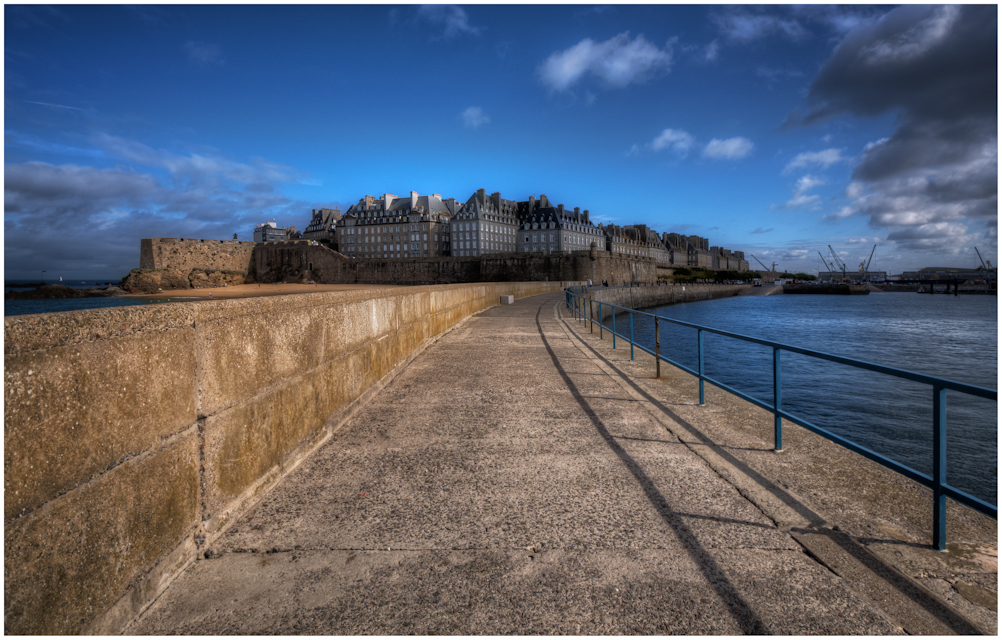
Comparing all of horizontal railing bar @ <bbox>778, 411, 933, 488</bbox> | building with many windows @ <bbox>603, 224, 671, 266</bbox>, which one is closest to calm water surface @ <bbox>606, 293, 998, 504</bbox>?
horizontal railing bar @ <bbox>778, 411, 933, 488</bbox>

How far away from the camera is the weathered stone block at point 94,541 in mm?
1630

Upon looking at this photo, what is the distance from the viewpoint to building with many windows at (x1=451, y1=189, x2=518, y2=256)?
90.2 m

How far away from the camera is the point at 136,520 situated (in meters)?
2.14

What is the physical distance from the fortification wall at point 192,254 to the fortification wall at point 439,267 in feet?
11.1

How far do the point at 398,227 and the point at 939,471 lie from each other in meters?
98.7

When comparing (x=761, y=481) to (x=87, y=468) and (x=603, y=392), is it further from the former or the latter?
(x=87, y=468)

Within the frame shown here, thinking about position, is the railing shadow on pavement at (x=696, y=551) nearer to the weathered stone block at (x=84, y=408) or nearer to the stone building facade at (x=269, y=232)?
the weathered stone block at (x=84, y=408)

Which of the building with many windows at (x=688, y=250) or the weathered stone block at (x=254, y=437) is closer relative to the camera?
the weathered stone block at (x=254, y=437)

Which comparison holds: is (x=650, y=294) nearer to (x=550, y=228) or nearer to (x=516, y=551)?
(x=550, y=228)

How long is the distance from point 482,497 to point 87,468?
6.70 feet

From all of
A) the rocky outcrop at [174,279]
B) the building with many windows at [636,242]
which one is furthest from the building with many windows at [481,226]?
the rocky outcrop at [174,279]

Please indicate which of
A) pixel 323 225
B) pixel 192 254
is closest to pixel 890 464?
pixel 192 254

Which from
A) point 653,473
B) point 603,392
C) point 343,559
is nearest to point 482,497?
point 343,559

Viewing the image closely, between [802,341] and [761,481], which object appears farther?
[802,341]
